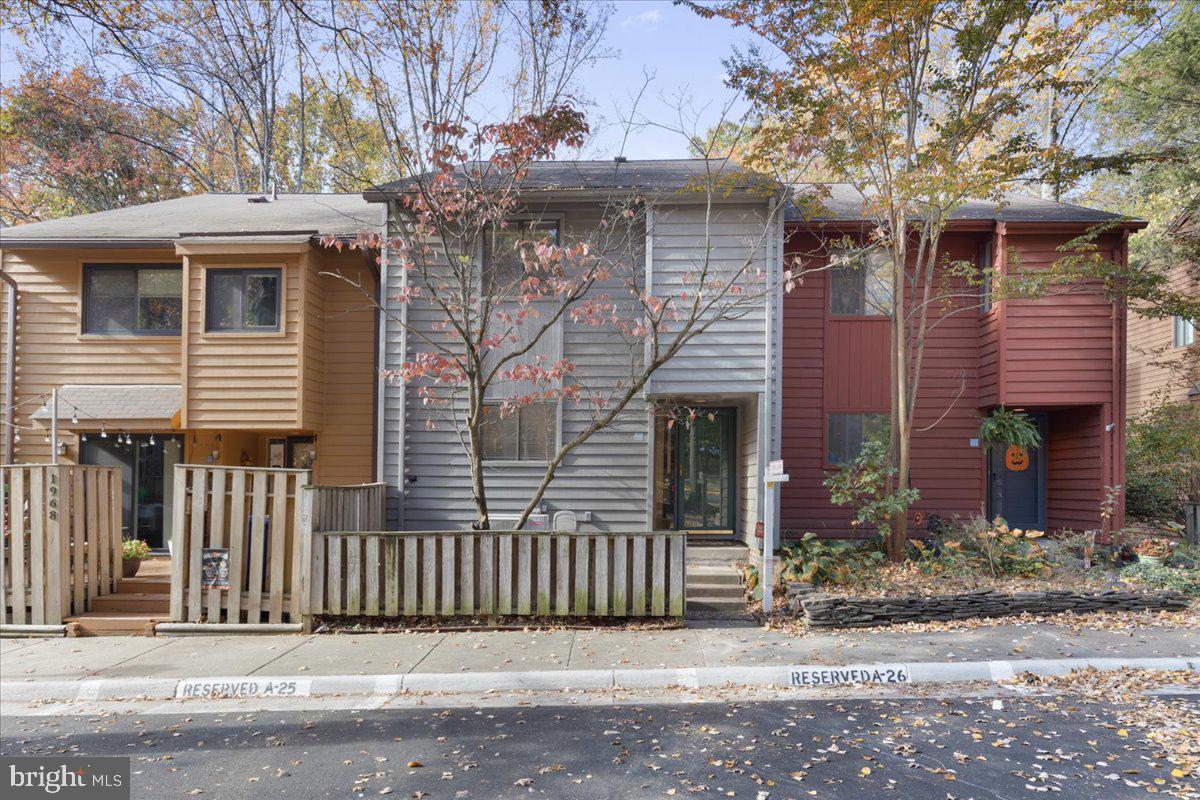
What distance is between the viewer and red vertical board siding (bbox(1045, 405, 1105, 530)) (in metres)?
12.5

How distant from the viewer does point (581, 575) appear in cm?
884

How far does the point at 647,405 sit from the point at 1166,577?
730cm

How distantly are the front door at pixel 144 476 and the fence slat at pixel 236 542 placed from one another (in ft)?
16.2

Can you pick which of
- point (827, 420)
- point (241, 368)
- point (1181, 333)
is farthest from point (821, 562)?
point (1181, 333)

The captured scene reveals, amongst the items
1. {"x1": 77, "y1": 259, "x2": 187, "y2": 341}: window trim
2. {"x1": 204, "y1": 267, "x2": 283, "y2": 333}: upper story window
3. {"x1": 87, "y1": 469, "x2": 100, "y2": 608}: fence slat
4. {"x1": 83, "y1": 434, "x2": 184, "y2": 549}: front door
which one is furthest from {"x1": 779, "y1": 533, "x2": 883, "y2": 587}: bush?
{"x1": 77, "y1": 259, "x2": 187, "y2": 341}: window trim

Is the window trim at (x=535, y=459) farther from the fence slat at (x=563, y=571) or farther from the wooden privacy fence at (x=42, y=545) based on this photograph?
the wooden privacy fence at (x=42, y=545)

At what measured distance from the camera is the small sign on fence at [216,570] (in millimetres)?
8992

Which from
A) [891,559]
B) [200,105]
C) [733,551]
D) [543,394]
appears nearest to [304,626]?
[543,394]

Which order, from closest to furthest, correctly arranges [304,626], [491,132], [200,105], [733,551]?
[304,626], [491,132], [733,551], [200,105]

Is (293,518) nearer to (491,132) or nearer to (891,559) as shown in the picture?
(491,132)

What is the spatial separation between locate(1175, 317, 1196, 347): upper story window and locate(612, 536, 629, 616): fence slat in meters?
14.0

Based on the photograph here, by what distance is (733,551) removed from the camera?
1138 centimetres

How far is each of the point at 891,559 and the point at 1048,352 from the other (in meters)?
4.85

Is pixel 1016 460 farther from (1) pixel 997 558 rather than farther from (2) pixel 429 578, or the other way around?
(2) pixel 429 578
